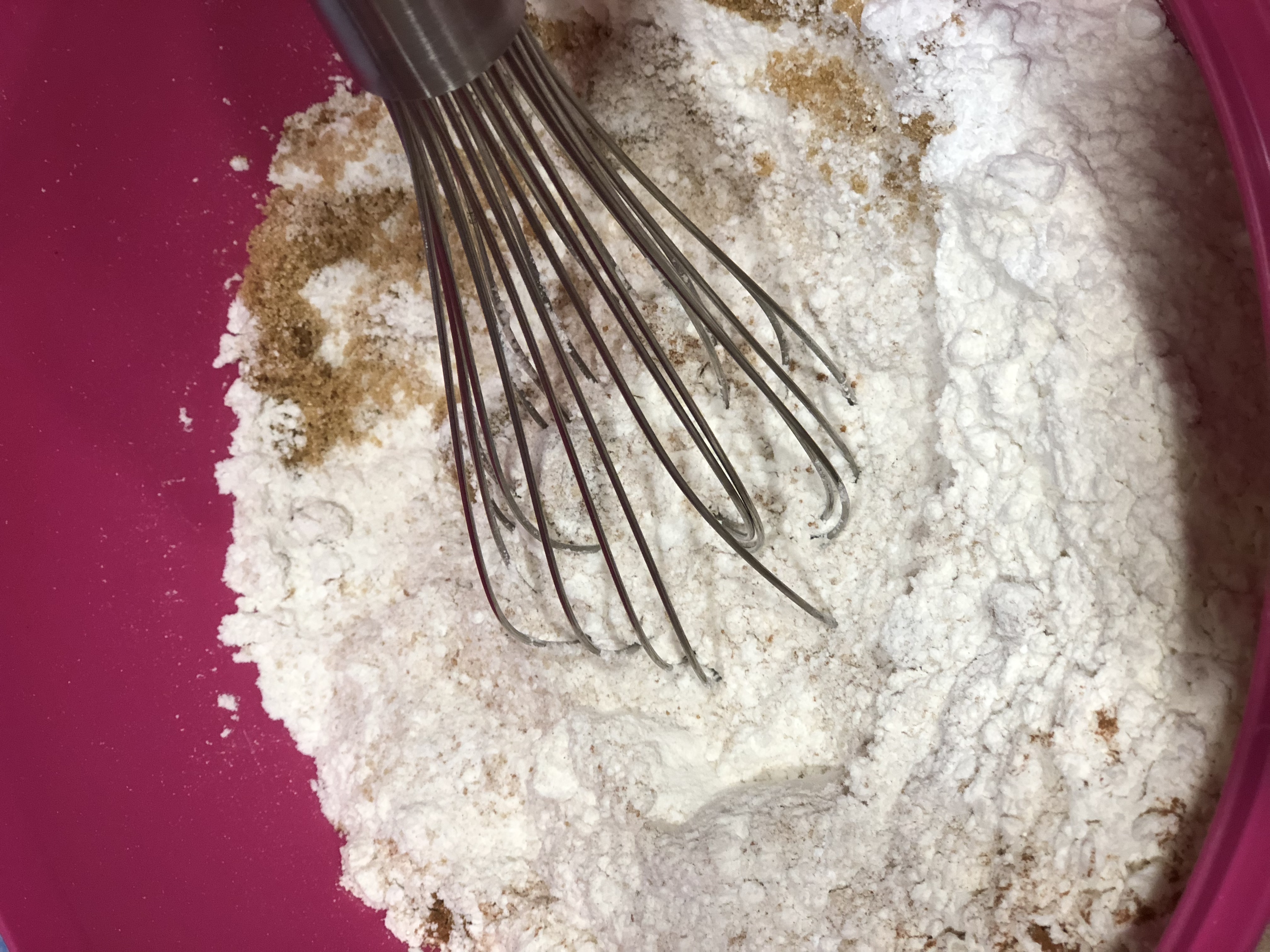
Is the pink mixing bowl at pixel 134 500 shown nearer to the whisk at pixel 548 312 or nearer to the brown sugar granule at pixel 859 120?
the whisk at pixel 548 312

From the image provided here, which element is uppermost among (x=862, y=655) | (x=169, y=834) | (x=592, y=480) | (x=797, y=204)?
(x=797, y=204)

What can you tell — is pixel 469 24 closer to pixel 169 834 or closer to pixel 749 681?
pixel 749 681

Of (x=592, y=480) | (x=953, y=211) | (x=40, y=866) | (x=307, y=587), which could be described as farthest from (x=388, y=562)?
(x=953, y=211)

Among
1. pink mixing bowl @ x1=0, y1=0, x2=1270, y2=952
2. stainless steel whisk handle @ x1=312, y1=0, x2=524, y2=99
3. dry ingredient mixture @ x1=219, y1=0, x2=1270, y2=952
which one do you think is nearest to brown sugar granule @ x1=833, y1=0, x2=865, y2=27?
dry ingredient mixture @ x1=219, y1=0, x2=1270, y2=952

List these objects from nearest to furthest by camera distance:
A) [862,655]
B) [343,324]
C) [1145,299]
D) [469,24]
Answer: [469,24] < [1145,299] < [862,655] < [343,324]

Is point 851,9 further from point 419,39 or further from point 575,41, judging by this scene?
point 419,39

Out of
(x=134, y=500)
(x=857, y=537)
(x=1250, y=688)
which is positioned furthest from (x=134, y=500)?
(x=1250, y=688)

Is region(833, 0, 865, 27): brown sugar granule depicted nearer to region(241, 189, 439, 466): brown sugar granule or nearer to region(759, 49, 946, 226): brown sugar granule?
region(759, 49, 946, 226): brown sugar granule
